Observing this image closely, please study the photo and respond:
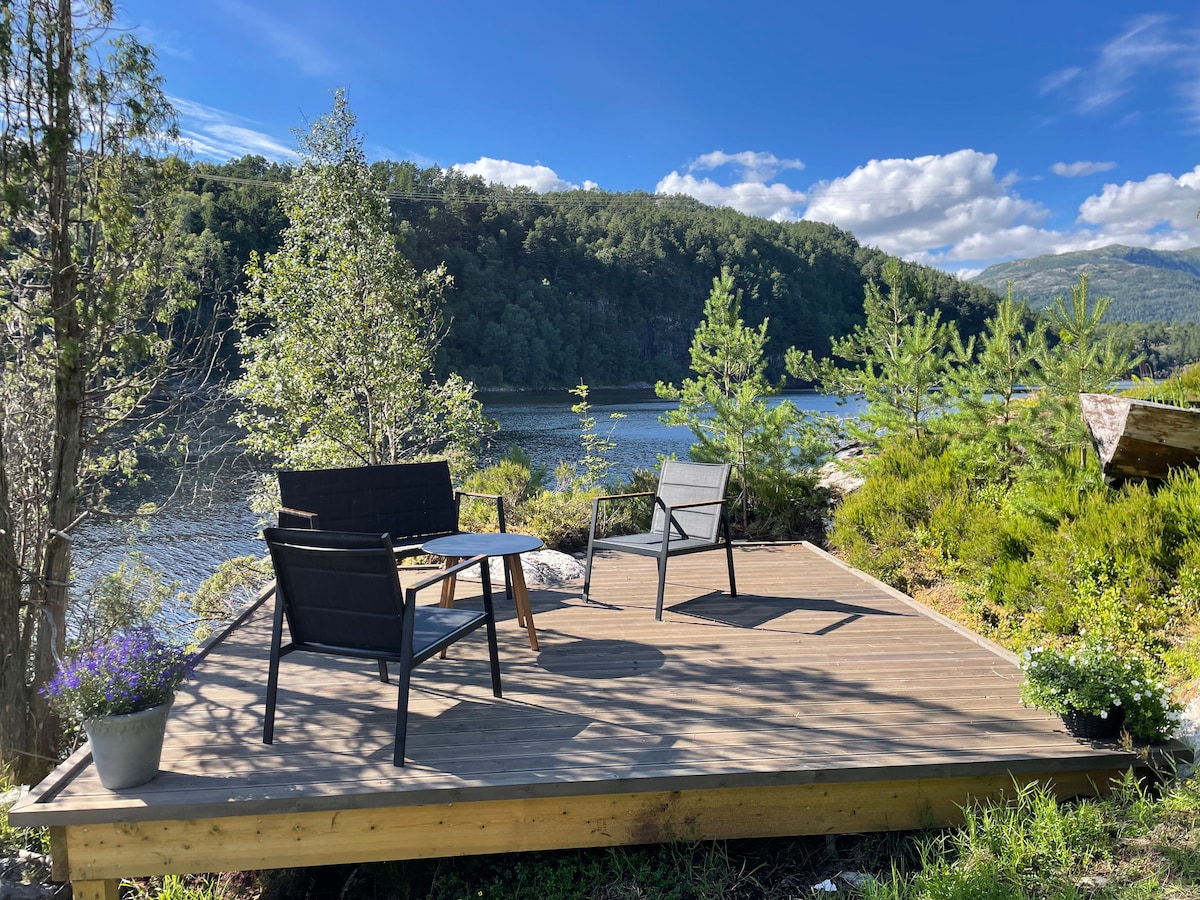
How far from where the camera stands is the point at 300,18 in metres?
9.75

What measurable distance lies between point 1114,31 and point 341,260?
701 inches

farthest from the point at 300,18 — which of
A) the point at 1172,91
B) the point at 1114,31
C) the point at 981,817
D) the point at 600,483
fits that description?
the point at 1172,91

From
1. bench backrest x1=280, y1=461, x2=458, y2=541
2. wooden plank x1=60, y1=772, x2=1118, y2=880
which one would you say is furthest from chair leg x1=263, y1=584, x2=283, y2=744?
bench backrest x1=280, y1=461, x2=458, y2=541

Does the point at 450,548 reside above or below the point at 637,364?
below

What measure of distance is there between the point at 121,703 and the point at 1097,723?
2945mm

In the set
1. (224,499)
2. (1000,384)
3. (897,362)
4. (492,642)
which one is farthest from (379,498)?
(224,499)

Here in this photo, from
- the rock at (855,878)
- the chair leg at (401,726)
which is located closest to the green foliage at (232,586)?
the chair leg at (401,726)

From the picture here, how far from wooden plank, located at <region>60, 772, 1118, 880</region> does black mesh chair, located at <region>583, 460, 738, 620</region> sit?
1578 mm

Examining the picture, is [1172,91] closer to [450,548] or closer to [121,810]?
[450,548]

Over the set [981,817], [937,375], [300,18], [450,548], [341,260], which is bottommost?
[981,817]

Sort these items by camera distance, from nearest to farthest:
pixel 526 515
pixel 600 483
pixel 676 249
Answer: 1. pixel 526 515
2. pixel 600 483
3. pixel 676 249

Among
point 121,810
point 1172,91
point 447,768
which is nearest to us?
point 121,810

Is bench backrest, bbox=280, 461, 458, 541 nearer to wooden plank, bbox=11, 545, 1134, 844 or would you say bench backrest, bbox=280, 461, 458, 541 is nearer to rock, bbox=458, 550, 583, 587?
rock, bbox=458, 550, 583, 587

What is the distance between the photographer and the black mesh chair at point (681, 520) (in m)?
3.88
